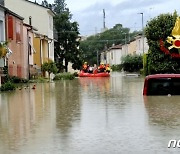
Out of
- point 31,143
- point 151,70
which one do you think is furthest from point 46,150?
point 151,70

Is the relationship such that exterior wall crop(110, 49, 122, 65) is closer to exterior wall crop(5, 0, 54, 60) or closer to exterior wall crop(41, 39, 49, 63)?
exterior wall crop(5, 0, 54, 60)

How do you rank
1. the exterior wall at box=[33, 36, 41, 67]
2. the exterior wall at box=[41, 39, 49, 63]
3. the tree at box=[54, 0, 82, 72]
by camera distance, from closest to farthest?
the exterior wall at box=[33, 36, 41, 67], the exterior wall at box=[41, 39, 49, 63], the tree at box=[54, 0, 82, 72]

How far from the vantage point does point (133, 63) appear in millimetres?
78688

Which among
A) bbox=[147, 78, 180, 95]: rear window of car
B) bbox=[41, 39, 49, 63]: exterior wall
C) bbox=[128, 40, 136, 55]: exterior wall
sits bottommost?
bbox=[147, 78, 180, 95]: rear window of car

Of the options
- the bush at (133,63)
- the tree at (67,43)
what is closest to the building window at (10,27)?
the tree at (67,43)

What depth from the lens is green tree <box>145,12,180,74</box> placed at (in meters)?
45.5

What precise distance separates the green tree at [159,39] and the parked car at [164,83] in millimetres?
23133

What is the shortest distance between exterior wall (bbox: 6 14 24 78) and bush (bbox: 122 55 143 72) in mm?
34459

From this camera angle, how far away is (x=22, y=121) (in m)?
14.0

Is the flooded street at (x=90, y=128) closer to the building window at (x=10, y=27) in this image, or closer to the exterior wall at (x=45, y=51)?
the building window at (x=10, y=27)

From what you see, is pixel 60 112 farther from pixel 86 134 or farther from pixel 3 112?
pixel 86 134

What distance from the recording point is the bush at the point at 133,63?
77312 millimetres

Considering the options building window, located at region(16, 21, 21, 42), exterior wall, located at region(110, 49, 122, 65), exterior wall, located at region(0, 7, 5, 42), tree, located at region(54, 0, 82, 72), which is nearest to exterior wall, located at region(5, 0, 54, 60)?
tree, located at region(54, 0, 82, 72)

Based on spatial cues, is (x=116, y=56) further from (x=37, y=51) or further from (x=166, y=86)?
(x=166, y=86)
